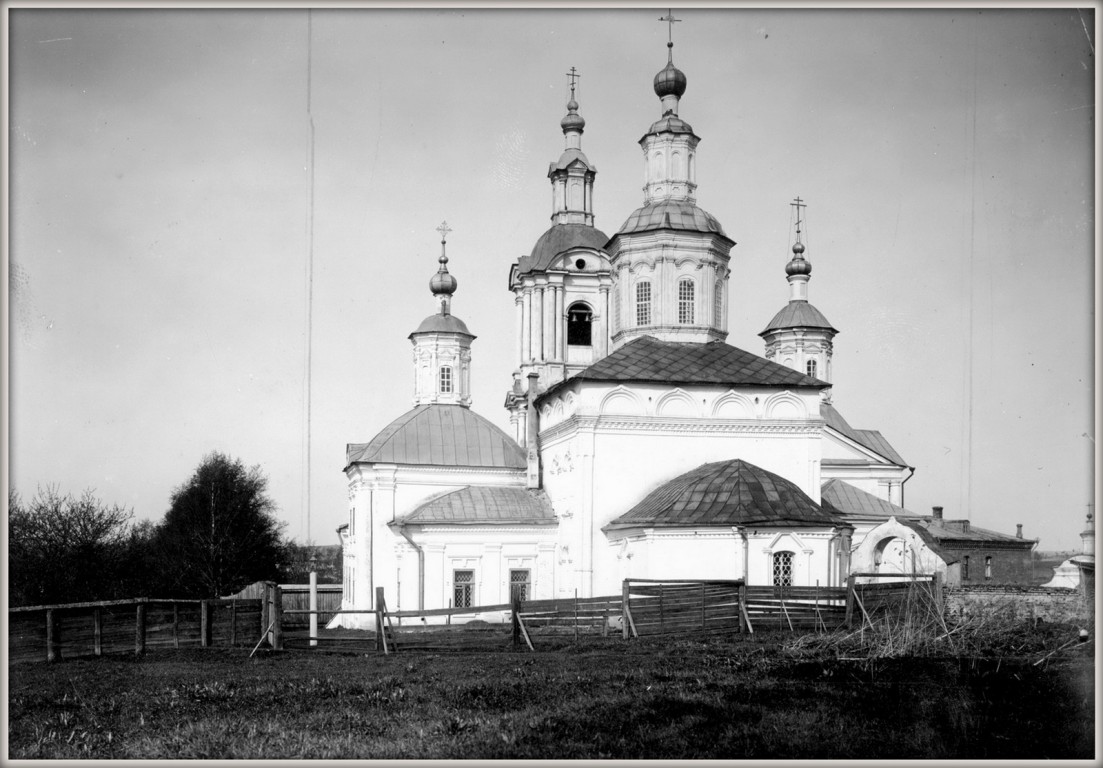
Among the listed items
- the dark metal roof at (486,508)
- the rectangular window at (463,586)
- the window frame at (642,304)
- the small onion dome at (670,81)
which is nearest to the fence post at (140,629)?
the dark metal roof at (486,508)

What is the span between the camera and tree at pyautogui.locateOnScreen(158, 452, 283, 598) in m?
44.0

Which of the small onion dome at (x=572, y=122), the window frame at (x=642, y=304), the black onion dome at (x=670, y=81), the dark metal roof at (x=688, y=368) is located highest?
the small onion dome at (x=572, y=122)

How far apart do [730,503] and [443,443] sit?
12348 millimetres

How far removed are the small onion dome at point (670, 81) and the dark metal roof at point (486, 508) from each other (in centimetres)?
1155

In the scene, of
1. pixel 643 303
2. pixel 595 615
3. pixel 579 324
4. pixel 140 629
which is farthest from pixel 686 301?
pixel 140 629

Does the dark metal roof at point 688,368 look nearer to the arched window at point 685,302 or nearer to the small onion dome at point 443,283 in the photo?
the arched window at point 685,302

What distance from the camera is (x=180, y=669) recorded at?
15.1 m

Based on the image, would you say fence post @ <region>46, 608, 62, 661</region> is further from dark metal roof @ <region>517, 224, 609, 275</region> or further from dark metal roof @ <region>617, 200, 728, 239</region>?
dark metal roof @ <region>517, 224, 609, 275</region>

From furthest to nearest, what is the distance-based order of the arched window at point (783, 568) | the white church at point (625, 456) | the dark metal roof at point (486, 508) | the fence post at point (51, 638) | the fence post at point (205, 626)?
1. the dark metal roof at point (486, 508)
2. the white church at point (625, 456)
3. the arched window at point (783, 568)
4. the fence post at point (205, 626)
5. the fence post at point (51, 638)

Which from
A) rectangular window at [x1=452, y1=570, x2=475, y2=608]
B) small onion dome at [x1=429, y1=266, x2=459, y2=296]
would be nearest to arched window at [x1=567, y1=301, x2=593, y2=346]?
small onion dome at [x1=429, y1=266, x2=459, y2=296]

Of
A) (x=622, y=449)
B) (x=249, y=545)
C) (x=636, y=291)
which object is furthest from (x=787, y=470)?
(x=249, y=545)

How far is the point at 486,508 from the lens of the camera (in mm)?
30688

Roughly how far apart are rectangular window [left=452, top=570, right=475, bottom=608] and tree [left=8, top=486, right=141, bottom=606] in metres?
9.91

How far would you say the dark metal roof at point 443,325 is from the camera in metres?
37.1
